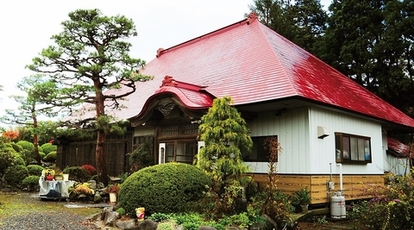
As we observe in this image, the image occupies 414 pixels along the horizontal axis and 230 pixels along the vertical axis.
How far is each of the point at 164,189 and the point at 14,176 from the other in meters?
9.92

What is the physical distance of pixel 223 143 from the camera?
7801 mm

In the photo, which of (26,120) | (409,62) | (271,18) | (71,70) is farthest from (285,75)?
(271,18)

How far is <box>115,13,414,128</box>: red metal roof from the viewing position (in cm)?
930

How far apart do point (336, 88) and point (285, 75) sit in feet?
9.70

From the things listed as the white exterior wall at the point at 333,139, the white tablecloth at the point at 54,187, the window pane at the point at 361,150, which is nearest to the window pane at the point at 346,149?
the white exterior wall at the point at 333,139

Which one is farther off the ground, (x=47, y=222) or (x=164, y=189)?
(x=164, y=189)

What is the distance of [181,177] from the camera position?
6.93 m

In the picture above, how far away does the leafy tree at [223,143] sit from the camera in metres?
7.55

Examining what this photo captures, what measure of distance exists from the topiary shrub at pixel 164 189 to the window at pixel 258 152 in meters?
2.79

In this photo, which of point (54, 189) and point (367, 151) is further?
point (367, 151)

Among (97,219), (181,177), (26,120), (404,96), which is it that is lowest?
(97,219)

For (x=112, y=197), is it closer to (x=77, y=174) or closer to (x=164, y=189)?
(x=77, y=174)

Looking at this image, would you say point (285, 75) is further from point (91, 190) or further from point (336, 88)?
point (91, 190)

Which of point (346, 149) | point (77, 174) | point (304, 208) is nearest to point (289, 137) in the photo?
point (304, 208)
